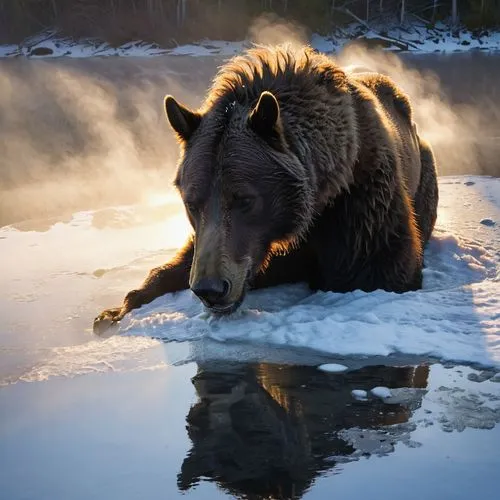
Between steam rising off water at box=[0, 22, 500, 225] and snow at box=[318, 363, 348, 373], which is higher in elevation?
snow at box=[318, 363, 348, 373]

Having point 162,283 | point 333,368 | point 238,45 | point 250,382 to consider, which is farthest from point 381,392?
point 238,45

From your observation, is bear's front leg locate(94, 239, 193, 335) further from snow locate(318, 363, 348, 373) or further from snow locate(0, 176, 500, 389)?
snow locate(318, 363, 348, 373)

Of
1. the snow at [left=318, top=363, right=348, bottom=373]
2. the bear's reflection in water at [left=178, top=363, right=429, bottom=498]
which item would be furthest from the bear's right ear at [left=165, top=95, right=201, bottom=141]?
the snow at [left=318, top=363, right=348, bottom=373]

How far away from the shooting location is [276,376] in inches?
138

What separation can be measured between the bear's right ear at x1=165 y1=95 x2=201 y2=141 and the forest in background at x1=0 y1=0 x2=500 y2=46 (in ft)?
128

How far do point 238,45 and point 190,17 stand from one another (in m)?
5.45

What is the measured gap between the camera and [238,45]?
42219 mm

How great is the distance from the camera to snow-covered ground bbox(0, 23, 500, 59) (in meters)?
40.8

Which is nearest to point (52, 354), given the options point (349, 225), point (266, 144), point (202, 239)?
point (202, 239)

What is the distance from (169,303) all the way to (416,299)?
1495mm

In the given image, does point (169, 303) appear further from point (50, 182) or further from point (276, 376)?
point (50, 182)

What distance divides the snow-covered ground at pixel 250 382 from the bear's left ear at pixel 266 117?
1.03 meters

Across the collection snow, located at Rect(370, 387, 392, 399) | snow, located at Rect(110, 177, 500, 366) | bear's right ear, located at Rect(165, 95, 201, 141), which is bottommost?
snow, located at Rect(110, 177, 500, 366)

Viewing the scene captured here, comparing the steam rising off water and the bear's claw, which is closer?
the bear's claw
